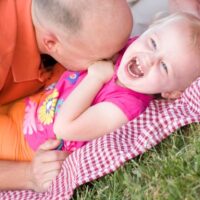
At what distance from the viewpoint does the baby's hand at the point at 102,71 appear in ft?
7.58

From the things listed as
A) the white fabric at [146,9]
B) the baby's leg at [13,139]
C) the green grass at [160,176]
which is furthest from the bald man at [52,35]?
the white fabric at [146,9]

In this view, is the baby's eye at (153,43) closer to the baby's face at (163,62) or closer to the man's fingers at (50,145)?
the baby's face at (163,62)

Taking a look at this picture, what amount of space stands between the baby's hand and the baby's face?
0.23 ft

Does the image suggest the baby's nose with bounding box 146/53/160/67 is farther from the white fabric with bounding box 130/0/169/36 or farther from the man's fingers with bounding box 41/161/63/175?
the white fabric with bounding box 130/0/169/36

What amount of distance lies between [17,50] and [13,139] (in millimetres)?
354

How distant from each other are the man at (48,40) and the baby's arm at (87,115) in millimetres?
99

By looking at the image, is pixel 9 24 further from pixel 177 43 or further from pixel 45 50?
pixel 177 43

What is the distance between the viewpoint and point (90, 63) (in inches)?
94.4

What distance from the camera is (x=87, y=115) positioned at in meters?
2.22

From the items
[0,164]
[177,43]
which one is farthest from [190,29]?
[0,164]

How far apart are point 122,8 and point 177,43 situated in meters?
0.27

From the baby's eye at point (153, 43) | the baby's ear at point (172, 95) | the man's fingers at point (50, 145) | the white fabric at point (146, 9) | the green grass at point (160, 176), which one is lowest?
the white fabric at point (146, 9)

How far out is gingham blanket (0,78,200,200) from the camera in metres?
2.03

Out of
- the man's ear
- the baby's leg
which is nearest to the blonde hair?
the man's ear
